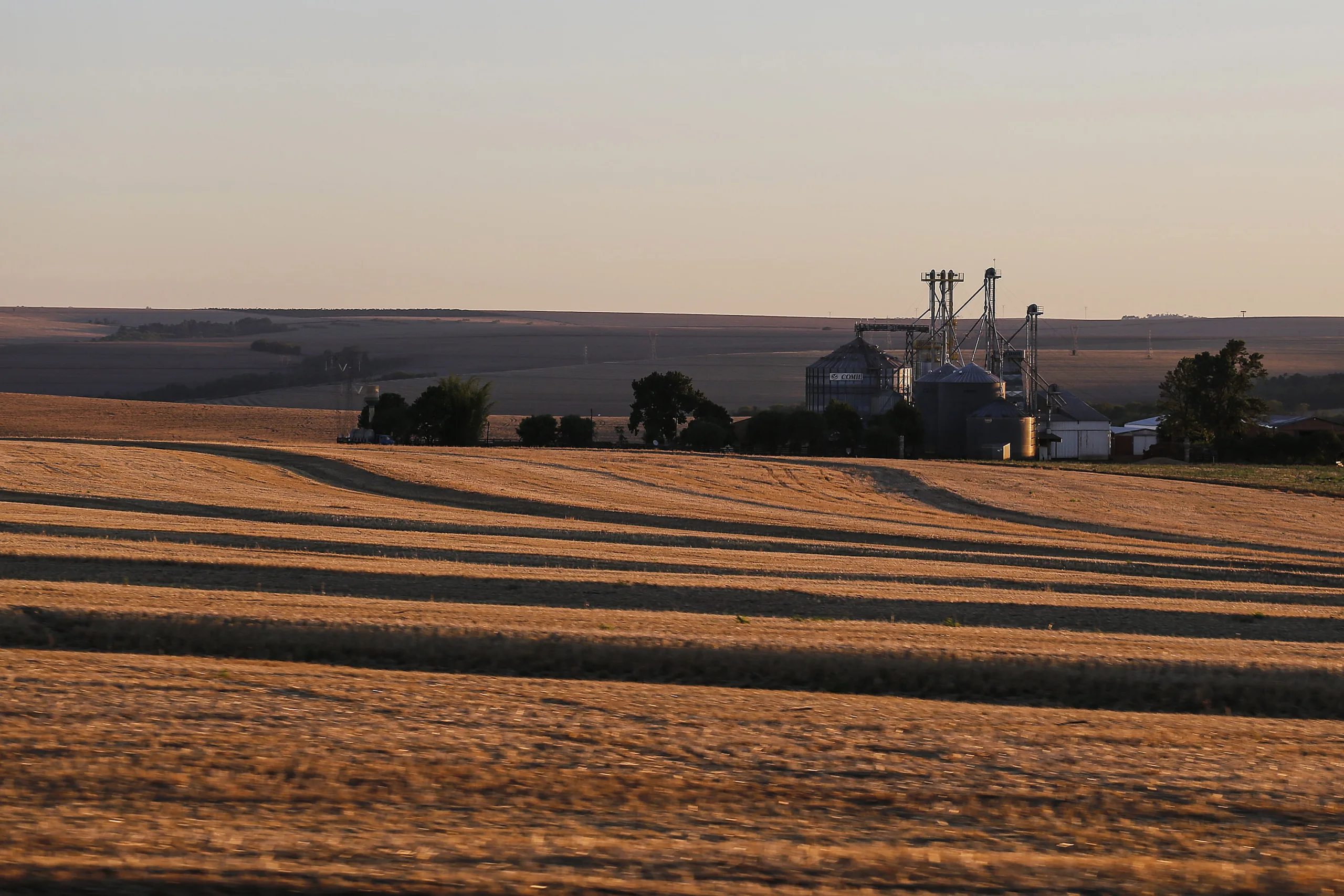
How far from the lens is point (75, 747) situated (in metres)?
9.98

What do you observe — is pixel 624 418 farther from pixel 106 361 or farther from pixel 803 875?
pixel 803 875

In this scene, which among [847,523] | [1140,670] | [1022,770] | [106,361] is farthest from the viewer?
[106,361]

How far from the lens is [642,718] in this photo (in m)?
11.9

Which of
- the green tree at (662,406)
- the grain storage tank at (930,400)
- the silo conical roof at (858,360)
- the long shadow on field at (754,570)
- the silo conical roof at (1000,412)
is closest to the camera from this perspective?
the long shadow on field at (754,570)

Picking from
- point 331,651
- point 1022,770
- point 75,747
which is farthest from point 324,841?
point 331,651

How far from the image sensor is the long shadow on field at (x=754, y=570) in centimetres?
2584

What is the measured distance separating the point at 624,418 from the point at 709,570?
379 feet

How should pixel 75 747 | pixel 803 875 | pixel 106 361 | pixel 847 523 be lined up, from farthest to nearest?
pixel 106 361 < pixel 847 523 < pixel 75 747 < pixel 803 875

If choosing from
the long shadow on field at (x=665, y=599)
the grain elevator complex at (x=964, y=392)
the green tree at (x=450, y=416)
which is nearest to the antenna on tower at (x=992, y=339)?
the grain elevator complex at (x=964, y=392)

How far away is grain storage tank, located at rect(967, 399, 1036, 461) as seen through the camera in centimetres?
9475

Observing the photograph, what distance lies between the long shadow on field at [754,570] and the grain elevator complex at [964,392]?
63.4 metres

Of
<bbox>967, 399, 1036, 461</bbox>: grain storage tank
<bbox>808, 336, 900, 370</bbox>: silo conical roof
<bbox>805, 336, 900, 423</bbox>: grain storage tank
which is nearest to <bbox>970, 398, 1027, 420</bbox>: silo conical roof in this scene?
<bbox>967, 399, 1036, 461</bbox>: grain storage tank

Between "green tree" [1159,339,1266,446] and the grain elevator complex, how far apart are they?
8.18 metres

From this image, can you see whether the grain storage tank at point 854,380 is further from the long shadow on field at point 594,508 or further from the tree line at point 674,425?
the long shadow on field at point 594,508
